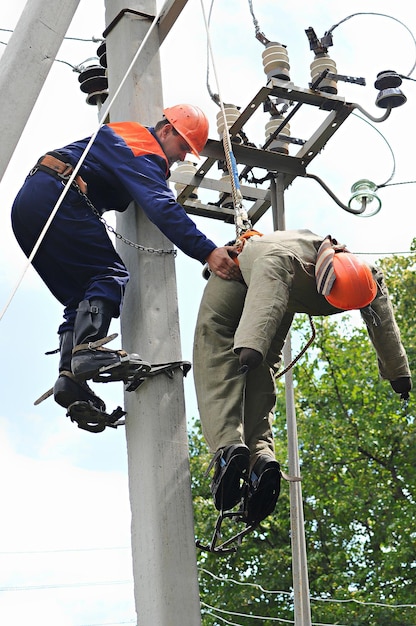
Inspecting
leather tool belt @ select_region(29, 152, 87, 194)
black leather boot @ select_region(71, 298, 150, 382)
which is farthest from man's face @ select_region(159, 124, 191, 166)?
black leather boot @ select_region(71, 298, 150, 382)

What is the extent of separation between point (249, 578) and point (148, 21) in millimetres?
14047

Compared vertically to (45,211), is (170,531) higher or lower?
lower

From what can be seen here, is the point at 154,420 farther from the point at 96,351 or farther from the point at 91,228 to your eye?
the point at 91,228

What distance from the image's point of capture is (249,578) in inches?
701

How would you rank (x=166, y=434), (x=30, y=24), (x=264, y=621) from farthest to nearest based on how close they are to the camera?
(x=264, y=621)
(x=166, y=434)
(x=30, y=24)

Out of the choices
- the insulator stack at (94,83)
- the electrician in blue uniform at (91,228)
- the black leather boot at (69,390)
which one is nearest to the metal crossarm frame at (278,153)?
the insulator stack at (94,83)

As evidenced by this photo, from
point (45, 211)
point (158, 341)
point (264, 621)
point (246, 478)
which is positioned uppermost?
point (45, 211)

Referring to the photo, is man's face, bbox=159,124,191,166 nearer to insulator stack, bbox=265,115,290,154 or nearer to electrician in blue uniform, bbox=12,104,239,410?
electrician in blue uniform, bbox=12,104,239,410

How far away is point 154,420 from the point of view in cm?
418

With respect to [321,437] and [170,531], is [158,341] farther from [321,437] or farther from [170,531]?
[321,437]

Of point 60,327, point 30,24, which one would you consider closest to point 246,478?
point 60,327

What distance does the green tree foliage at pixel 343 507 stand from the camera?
16719mm

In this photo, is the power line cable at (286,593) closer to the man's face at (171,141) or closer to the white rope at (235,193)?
the white rope at (235,193)

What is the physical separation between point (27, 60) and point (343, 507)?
14122 millimetres
